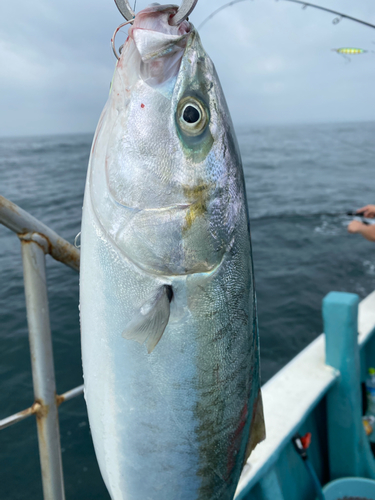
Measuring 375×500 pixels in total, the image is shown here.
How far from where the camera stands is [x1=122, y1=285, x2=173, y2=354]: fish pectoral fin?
29.0 inches

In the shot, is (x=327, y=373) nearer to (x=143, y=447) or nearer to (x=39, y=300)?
(x=143, y=447)

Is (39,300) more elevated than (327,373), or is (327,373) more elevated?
(39,300)

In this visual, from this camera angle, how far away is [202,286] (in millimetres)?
790

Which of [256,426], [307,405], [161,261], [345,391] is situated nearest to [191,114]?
[161,261]

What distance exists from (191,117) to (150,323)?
471 millimetres

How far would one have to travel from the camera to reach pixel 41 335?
3.28 feet

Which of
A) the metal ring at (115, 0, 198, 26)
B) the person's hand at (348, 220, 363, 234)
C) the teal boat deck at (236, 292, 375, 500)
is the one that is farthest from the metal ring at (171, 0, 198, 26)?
the person's hand at (348, 220, 363, 234)

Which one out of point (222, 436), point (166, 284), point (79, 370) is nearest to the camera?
point (166, 284)

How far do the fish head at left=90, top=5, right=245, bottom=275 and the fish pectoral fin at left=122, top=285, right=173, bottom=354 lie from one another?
0.07 m

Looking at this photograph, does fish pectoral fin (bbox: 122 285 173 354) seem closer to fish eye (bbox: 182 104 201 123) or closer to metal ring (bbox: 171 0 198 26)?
→ fish eye (bbox: 182 104 201 123)

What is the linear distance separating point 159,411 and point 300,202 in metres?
15.0

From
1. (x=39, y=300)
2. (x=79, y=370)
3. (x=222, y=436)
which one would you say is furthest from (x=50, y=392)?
(x=79, y=370)

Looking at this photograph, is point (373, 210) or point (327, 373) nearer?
point (327, 373)

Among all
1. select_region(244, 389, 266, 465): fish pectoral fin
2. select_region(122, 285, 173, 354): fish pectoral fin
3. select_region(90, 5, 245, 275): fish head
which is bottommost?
select_region(244, 389, 266, 465): fish pectoral fin
